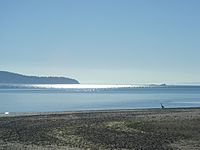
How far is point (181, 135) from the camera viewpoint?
27.4 metres

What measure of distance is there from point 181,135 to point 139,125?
6.37m

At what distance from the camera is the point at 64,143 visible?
25.0 meters

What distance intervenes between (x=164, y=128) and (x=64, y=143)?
9.69 metres

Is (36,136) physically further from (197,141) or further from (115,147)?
(197,141)

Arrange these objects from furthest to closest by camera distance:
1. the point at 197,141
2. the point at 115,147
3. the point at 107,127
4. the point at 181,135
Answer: the point at 107,127 → the point at 181,135 → the point at 197,141 → the point at 115,147

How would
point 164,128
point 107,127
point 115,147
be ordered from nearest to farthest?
1. point 115,147
2. point 164,128
3. point 107,127

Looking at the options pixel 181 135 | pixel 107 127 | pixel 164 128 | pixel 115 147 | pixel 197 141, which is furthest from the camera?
pixel 107 127

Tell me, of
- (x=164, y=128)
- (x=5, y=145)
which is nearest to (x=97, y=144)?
(x=5, y=145)

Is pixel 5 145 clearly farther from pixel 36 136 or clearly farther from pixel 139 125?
pixel 139 125

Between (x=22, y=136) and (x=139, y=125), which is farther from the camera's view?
(x=139, y=125)

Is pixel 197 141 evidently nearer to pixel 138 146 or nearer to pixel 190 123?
pixel 138 146

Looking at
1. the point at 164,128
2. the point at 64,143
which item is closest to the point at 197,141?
the point at 164,128

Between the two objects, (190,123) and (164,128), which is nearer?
(164,128)

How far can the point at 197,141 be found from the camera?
24.9m
